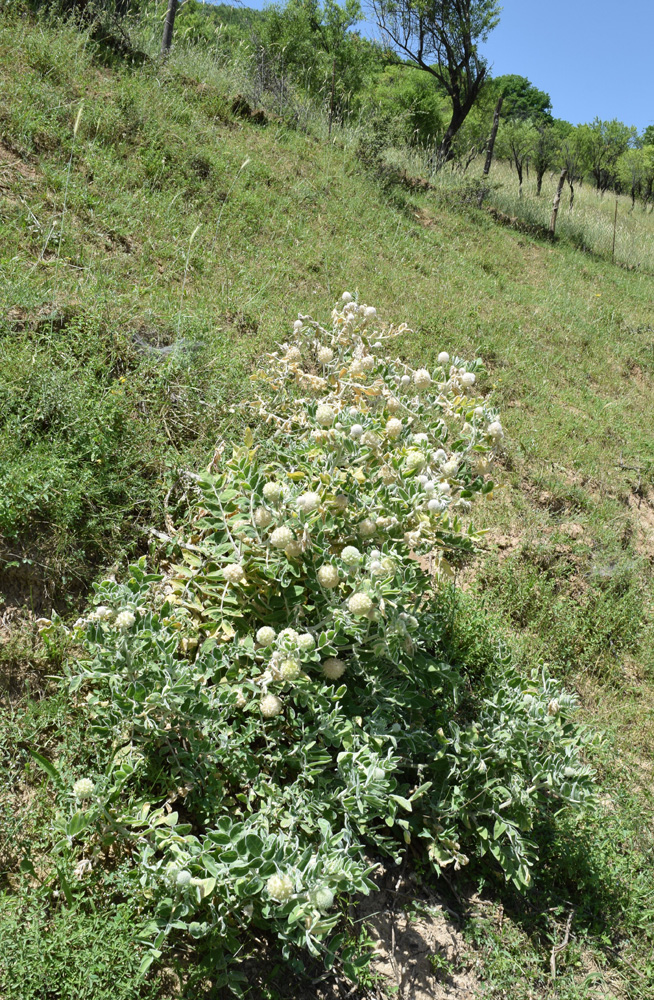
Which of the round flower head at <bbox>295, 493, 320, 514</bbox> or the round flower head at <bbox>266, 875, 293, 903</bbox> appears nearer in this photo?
the round flower head at <bbox>266, 875, 293, 903</bbox>

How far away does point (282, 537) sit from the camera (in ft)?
7.46

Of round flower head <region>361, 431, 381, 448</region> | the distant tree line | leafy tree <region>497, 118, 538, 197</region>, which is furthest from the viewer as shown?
leafy tree <region>497, 118, 538, 197</region>

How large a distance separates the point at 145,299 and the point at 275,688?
9.83 ft

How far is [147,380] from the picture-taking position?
3742mm

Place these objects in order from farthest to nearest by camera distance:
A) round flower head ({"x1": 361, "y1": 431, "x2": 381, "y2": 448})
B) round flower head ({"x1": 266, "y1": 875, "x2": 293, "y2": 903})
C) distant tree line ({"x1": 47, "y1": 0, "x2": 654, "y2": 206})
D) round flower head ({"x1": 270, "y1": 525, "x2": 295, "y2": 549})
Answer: distant tree line ({"x1": 47, "y1": 0, "x2": 654, "y2": 206})
round flower head ({"x1": 361, "y1": 431, "x2": 381, "y2": 448})
round flower head ({"x1": 270, "y1": 525, "x2": 295, "y2": 549})
round flower head ({"x1": 266, "y1": 875, "x2": 293, "y2": 903})

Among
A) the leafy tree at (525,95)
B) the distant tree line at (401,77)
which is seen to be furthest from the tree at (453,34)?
the leafy tree at (525,95)

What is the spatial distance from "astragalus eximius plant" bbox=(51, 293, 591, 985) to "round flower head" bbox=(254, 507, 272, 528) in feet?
0.06

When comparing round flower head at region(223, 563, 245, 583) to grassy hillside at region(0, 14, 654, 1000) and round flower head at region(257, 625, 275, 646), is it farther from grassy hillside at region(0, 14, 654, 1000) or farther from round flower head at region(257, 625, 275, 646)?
grassy hillside at region(0, 14, 654, 1000)

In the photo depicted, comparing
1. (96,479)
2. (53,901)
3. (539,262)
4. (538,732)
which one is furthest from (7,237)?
(539,262)

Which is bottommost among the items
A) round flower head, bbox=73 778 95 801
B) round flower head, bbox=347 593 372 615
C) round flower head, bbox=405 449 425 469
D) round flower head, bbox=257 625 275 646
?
round flower head, bbox=73 778 95 801

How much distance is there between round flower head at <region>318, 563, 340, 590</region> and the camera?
226cm

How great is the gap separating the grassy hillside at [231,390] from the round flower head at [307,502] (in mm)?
974

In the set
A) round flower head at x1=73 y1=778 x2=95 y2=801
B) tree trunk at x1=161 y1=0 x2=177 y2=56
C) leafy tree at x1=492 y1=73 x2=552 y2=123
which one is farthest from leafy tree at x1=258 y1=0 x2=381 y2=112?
leafy tree at x1=492 y1=73 x2=552 y2=123

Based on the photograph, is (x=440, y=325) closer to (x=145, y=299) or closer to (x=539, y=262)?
(x=145, y=299)
